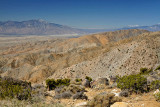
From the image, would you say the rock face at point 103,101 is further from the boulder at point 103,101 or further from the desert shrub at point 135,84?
the desert shrub at point 135,84

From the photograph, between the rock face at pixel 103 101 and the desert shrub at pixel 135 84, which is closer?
the rock face at pixel 103 101

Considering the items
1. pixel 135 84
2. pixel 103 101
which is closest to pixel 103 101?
pixel 103 101

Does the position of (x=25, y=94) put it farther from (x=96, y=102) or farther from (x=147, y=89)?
(x=147, y=89)

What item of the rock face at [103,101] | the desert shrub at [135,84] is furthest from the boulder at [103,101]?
the desert shrub at [135,84]

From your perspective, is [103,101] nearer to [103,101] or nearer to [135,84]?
[103,101]

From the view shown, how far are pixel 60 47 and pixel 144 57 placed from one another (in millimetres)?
80079

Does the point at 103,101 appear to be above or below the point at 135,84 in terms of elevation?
above

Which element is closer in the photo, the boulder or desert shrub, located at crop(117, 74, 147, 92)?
the boulder

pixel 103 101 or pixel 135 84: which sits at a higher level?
pixel 103 101

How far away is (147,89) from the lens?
12.1m

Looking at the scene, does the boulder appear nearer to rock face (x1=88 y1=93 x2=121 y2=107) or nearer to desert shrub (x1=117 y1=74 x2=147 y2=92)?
rock face (x1=88 y1=93 x2=121 y2=107)

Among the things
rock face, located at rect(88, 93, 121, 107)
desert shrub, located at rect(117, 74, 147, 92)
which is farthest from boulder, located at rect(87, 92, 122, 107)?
desert shrub, located at rect(117, 74, 147, 92)

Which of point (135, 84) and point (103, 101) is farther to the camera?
point (135, 84)

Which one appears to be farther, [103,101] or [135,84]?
[135,84]
